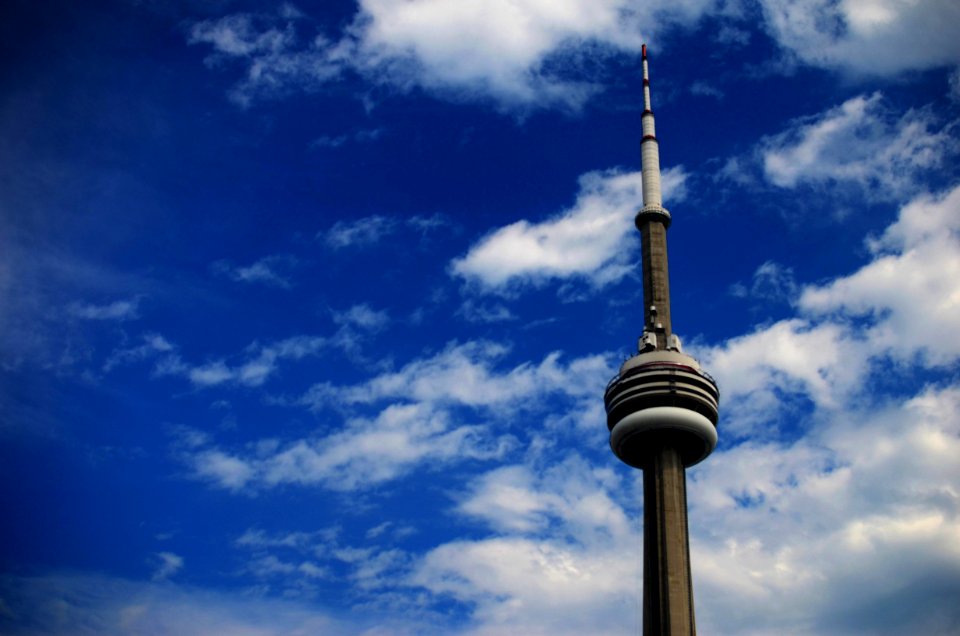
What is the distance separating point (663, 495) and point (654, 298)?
68.3 ft

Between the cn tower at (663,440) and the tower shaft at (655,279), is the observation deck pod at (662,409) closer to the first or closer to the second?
the cn tower at (663,440)

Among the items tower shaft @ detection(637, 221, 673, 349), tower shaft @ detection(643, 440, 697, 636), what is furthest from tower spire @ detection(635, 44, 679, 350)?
tower shaft @ detection(643, 440, 697, 636)

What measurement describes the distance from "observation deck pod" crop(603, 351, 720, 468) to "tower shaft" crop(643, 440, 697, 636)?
159cm

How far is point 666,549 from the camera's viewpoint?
84.2m

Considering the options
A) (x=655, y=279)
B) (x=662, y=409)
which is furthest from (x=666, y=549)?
(x=655, y=279)

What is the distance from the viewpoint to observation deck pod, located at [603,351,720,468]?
88.2 metres

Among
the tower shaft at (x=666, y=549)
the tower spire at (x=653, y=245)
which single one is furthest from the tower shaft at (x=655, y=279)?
the tower shaft at (x=666, y=549)

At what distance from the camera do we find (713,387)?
91438 mm

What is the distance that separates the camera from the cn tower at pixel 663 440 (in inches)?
3275

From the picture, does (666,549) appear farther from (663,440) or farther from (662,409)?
(662,409)

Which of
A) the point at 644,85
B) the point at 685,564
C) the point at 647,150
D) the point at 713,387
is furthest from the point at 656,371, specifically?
the point at 644,85

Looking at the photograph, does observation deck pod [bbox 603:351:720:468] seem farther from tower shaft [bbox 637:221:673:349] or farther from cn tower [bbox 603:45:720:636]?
tower shaft [bbox 637:221:673:349]

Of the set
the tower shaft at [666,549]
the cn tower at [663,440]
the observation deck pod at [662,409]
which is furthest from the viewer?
the observation deck pod at [662,409]

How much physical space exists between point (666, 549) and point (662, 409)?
39.0 ft
